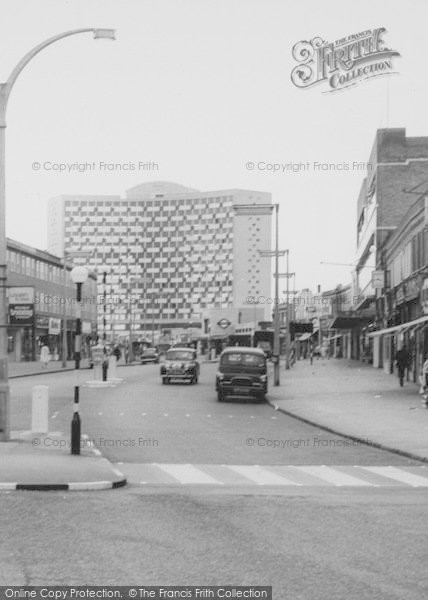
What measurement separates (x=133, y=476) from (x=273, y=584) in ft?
23.2

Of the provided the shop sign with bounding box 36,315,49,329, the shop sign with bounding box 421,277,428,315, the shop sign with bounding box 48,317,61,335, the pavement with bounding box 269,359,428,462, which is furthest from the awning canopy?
the shop sign with bounding box 36,315,49,329

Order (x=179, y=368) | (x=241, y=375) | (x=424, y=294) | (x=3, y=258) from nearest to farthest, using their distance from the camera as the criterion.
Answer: (x=3, y=258)
(x=241, y=375)
(x=424, y=294)
(x=179, y=368)

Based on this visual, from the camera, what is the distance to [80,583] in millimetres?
6844

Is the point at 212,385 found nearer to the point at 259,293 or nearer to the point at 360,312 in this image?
the point at 360,312

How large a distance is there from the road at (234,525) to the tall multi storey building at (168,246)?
16225 centimetres

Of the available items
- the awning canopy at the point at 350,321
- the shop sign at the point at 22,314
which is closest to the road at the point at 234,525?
the shop sign at the point at 22,314

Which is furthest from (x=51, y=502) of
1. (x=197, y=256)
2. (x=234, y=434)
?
(x=197, y=256)

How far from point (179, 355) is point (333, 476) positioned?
3086cm

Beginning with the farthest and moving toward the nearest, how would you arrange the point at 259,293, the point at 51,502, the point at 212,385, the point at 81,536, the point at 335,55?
the point at 259,293
the point at 212,385
the point at 335,55
the point at 51,502
the point at 81,536

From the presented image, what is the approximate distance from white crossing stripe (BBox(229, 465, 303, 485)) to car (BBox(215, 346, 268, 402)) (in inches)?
702

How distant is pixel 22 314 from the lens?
17.2 m

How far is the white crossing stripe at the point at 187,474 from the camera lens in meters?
13.3

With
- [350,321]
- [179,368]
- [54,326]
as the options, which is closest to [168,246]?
[54,326]

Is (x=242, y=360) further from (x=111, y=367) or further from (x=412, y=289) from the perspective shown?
(x=111, y=367)
